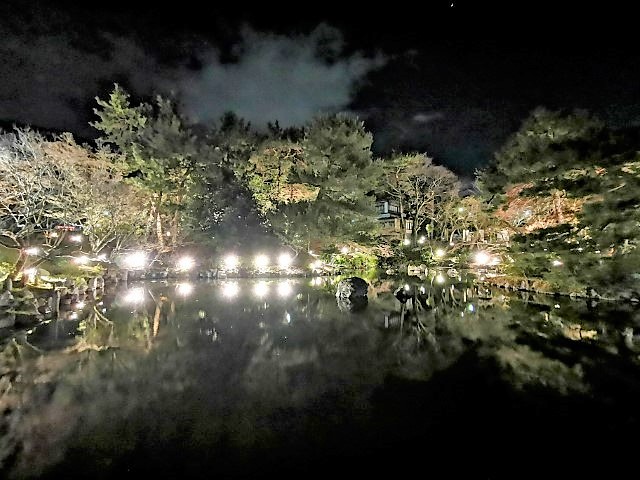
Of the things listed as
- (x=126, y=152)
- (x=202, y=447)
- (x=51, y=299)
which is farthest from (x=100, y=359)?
(x=126, y=152)

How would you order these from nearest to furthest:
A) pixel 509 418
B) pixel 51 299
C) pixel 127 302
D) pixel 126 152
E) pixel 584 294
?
pixel 509 418, pixel 51 299, pixel 127 302, pixel 584 294, pixel 126 152

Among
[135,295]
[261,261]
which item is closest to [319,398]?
[135,295]

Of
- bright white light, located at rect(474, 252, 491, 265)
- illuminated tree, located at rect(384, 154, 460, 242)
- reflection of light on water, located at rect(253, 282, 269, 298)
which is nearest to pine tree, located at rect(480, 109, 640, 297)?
reflection of light on water, located at rect(253, 282, 269, 298)

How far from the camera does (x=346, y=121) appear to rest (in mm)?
27734

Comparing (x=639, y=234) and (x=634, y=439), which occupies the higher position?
(x=639, y=234)

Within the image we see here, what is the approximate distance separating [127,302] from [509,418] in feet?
39.4

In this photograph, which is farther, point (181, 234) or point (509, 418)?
point (181, 234)

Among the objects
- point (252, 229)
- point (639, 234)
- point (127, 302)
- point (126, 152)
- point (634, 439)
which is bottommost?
point (634, 439)

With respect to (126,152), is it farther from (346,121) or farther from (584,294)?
(584,294)

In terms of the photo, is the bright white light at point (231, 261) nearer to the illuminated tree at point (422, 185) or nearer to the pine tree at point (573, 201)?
the illuminated tree at point (422, 185)

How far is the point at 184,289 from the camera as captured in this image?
56.5 ft

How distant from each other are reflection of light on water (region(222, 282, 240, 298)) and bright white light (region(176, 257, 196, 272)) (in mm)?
4207

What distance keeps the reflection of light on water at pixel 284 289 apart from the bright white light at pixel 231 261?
550 cm

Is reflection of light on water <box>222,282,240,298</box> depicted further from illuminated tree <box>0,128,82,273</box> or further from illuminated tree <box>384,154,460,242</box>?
illuminated tree <box>384,154,460,242</box>
